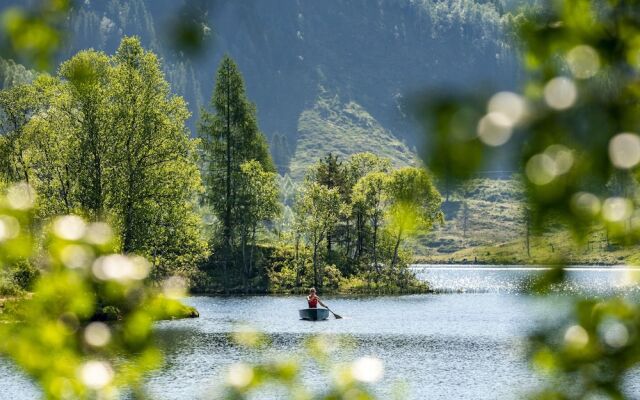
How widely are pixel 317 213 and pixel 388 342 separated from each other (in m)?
49.0

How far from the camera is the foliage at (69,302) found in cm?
293

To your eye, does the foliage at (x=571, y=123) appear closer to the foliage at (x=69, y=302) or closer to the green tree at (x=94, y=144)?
the foliage at (x=69, y=302)

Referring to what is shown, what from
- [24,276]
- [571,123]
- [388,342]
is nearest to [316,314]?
[388,342]

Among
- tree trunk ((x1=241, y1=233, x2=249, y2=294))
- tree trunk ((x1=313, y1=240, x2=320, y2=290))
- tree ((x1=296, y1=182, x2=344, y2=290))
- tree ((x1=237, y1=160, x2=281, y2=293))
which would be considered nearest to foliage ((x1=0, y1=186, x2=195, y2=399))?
tree trunk ((x1=241, y1=233, x2=249, y2=294))

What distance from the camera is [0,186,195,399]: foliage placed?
9.61 feet

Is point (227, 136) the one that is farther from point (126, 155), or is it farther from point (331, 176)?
point (126, 155)

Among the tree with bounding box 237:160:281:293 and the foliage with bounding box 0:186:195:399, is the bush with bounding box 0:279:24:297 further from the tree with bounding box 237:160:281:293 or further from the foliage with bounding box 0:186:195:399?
the tree with bounding box 237:160:281:293

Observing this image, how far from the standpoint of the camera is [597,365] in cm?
279

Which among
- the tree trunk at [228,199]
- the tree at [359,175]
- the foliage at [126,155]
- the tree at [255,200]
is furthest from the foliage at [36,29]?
the tree at [359,175]

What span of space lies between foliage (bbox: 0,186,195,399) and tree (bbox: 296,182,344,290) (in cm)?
9144

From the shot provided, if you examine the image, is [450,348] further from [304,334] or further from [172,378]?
[172,378]

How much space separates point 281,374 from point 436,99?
50.2 inches

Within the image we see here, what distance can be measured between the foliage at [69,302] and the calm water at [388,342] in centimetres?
165

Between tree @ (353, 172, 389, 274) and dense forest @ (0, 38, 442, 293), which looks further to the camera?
tree @ (353, 172, 389, 274)
